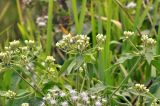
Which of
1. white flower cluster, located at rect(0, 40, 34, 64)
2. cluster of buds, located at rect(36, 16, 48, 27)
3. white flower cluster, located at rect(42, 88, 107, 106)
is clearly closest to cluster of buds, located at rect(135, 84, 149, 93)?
white flower cluster, located at rect(42, 88, 107, 106)

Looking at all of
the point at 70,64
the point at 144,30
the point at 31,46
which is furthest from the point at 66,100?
the point at 144,30

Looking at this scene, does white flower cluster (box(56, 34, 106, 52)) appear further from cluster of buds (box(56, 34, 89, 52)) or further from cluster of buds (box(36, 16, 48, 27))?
cluster of buds (box(36, 16, 48, 27))

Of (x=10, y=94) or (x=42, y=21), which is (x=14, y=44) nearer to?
(x=10, y=94)

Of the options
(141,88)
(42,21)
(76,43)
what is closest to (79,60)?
(76,43)

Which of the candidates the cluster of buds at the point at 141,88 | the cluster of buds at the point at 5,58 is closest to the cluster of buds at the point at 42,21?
the cluster of buds at the point at 5,58

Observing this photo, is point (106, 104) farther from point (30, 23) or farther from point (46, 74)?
point (30, 23)
